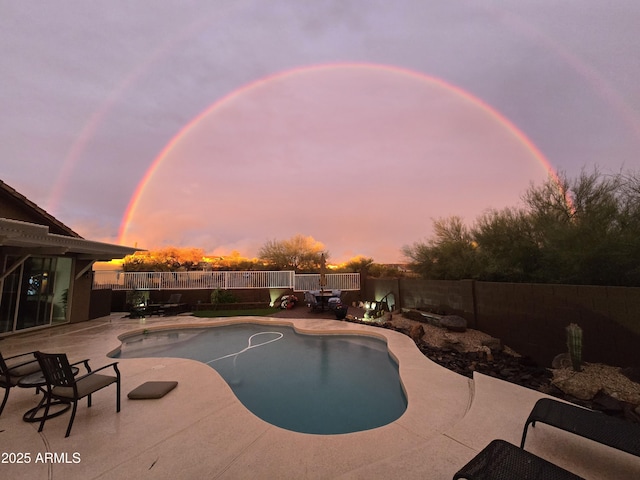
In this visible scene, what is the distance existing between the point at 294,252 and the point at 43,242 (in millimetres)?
15797

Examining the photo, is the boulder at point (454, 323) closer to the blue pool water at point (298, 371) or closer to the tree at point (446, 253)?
the tree at point (446, 253)

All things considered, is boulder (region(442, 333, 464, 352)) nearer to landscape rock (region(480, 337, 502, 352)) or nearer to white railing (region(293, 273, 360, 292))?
landscape rock (region(480, 337, 502, 352))

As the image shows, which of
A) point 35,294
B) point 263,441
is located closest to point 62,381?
point 263,441

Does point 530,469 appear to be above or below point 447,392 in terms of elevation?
above

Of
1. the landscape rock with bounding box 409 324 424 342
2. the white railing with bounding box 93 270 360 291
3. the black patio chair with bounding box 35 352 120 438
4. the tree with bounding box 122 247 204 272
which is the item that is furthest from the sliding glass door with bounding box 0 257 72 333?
the landscape rock with bounding box 409 324 424 342

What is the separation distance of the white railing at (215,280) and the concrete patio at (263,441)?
10044mm

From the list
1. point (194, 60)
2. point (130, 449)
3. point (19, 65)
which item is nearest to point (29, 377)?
point (130, 449)

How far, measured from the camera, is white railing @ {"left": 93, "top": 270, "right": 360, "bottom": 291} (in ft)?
45.6

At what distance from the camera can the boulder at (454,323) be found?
7.84 meters

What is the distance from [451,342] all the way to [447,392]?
3321 millimetres

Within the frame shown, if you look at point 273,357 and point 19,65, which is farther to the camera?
point 19,65

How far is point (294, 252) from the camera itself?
2208 cm

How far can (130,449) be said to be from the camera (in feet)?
9.19

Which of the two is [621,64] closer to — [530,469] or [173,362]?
[530,469]
